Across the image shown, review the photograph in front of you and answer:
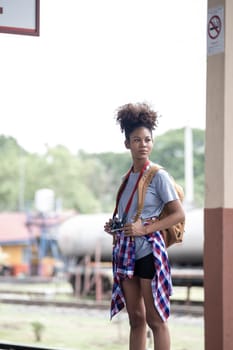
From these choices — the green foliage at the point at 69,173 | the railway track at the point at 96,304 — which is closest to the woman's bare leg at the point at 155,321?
the railway track at the point at 96,304

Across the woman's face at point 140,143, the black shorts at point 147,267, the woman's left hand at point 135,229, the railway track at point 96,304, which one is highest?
the woman's face at point 140,143

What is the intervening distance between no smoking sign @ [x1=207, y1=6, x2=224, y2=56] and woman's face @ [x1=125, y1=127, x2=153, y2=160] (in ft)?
3.37

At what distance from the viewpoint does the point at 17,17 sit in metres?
5.72

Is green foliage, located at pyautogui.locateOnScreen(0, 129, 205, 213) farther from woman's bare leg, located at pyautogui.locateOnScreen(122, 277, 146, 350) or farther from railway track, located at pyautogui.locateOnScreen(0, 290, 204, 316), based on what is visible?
woman's bare leg, located at pyautogui.locateOnScreen(122, 277, 146, 350)

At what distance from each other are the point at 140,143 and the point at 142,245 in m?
0.62

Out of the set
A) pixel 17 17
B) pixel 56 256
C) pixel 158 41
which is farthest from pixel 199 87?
pixel 17 17

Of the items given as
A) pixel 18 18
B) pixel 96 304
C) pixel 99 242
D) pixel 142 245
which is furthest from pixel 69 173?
pixel 142 245

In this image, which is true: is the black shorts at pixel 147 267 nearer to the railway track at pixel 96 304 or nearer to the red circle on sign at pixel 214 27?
the red circle on sign at pixel 214 27

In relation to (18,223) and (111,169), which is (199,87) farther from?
(111,169)

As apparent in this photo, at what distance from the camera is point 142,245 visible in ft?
14.6

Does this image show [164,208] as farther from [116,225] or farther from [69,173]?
[69,173]

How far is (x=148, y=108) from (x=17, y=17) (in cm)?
161

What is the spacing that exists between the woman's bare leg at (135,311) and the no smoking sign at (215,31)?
178 cm

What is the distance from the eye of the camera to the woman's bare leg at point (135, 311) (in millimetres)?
4496
